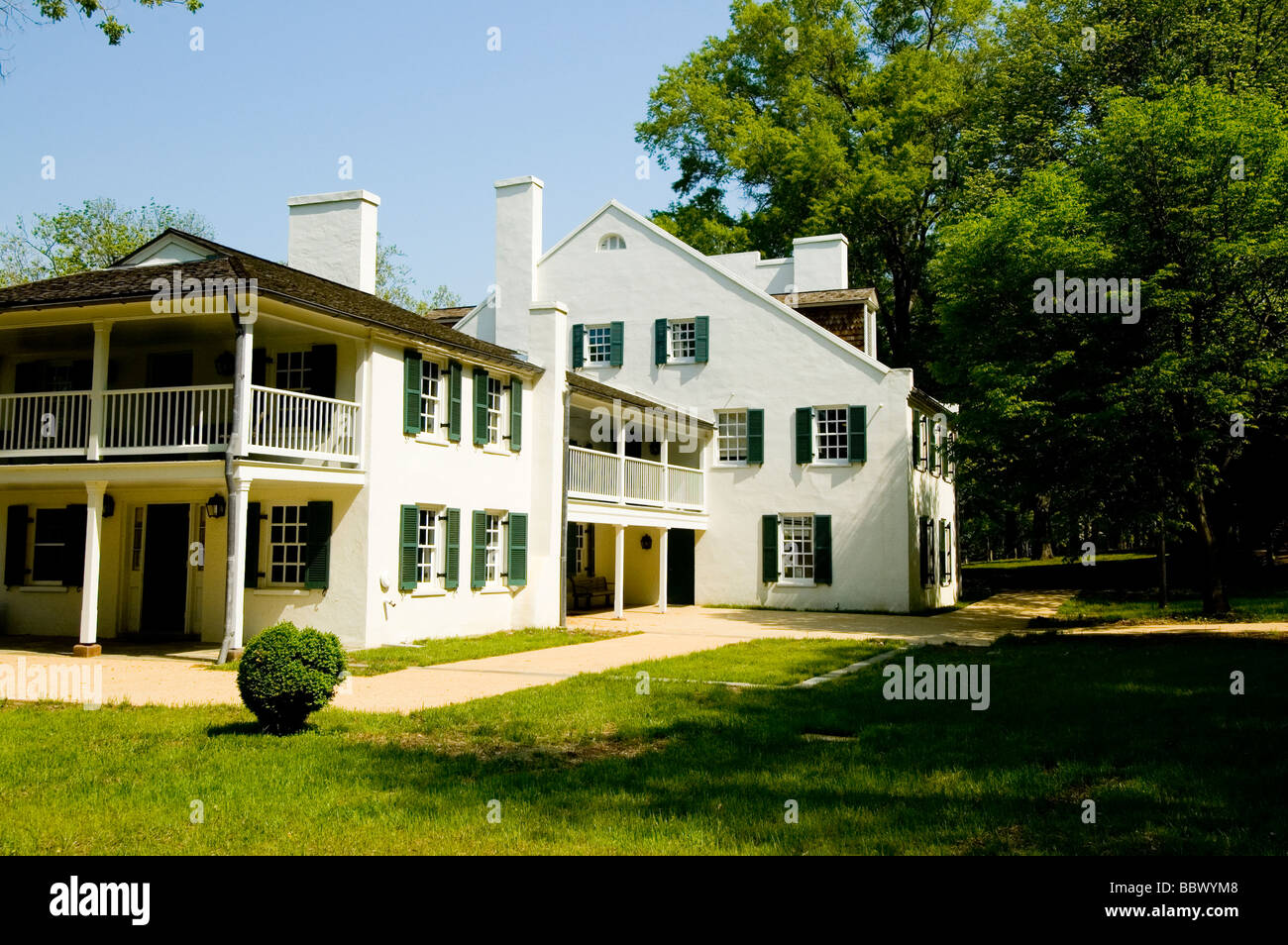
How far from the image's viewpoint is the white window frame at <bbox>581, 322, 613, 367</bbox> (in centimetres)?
2975

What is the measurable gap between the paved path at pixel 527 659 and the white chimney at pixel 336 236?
8695 millimetres

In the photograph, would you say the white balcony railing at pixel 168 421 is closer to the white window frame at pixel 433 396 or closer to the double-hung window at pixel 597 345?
the white window frame at pixel 433 396

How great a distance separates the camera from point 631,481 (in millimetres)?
24734

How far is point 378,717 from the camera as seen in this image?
1011 centimetres

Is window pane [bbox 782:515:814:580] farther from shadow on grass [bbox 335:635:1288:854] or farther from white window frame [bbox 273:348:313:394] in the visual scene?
shadow on grass [bbox 335:635:1288:854]

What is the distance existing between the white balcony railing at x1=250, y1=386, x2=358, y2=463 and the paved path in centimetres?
340

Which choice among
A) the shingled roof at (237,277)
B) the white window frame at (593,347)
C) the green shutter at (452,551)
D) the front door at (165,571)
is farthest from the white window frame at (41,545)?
the white window frame at (593,347)

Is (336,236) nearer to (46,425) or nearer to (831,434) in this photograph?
(46,425)

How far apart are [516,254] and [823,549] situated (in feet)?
36.4

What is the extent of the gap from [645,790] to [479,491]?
43.3 ft

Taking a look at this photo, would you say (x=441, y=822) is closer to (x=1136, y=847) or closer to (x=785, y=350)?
(x=1136, y=847)

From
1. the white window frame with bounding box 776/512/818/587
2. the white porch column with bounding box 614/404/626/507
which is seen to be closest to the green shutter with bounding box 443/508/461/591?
the white porch column with bounding box 614/404/626/507

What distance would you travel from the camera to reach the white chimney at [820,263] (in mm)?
31078
